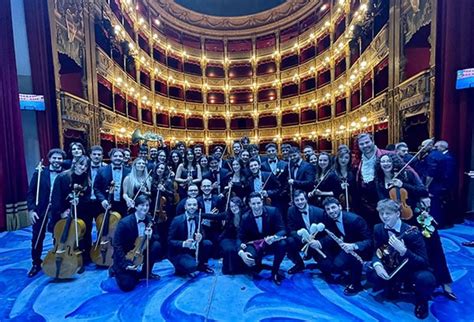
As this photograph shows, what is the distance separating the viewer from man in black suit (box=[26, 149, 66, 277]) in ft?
11.8

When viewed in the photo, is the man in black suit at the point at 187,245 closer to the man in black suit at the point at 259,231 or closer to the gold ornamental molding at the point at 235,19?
the man in black suit at the point at 259,231

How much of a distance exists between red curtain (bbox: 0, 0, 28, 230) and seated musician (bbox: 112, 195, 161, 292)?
173 inches

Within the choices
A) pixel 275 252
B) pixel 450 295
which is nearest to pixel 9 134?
pixel 275 252

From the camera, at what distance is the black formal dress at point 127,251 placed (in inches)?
119

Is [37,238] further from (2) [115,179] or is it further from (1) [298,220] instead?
(1) [298,220]

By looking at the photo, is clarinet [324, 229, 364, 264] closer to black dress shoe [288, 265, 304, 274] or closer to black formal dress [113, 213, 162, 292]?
black dress shoe [288, 265, 304, 274]

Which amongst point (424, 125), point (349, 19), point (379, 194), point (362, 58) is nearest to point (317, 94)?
point (349, 19)

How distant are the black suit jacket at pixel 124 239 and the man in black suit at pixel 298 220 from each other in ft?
6.40

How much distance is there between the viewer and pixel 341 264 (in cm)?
305

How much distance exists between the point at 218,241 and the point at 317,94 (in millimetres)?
17641

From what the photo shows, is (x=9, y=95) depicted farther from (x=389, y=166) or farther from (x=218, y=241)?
(x=389, y=166)

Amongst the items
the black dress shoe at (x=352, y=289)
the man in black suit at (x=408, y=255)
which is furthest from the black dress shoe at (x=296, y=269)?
the man in black suit at (x=408, y=255)

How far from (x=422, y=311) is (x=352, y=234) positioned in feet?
3.14

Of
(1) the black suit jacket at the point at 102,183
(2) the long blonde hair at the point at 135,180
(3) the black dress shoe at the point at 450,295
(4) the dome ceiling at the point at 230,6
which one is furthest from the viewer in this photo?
(4) the dome ceiling at the point at 230,6
